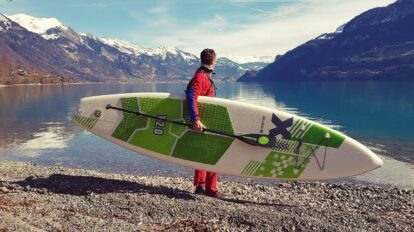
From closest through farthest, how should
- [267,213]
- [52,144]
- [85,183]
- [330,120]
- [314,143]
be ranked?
1. [267,213]
2. [314,143]
3. [85,183]
4. [52,144]
5. [330,120]

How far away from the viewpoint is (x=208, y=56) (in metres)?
11.4

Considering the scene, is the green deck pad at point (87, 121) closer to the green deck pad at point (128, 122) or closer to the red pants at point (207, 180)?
the green deck pad at point (128, 122)

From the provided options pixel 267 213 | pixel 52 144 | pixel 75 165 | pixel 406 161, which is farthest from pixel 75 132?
pixel 267 213

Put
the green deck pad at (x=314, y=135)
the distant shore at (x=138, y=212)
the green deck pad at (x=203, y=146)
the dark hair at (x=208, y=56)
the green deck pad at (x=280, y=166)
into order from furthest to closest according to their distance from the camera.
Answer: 1. the green deck pad at (x=203, y=146)
2. the green deck pad at (x=280, y=166)
3. the green deck pad at (x=314, y=135)
4. the dark hair at (x=208, y=56)
5. the distant shore at (x=138, y=212)

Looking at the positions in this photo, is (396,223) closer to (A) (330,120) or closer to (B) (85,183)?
(B) (85,183)

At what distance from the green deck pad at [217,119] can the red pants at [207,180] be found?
4.53ft

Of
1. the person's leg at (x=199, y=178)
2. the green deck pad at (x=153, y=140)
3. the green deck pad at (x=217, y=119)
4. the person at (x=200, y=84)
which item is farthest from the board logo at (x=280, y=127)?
the green deck pad at (x=153, y=140)

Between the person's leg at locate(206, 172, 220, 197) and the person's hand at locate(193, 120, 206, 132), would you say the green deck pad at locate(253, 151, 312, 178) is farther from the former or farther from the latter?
the person's hand at locate(193, 120, 206, 132)

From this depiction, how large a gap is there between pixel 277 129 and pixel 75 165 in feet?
62.9

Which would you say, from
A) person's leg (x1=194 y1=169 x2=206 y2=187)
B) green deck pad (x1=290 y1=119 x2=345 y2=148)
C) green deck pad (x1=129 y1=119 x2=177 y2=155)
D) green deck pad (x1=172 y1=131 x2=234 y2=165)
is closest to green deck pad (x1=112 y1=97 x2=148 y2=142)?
green deck pad (x1=129 y1=119 x2=177 y2=155)

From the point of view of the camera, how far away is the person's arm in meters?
11.3

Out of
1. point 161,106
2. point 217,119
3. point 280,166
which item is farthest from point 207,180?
point 161,106

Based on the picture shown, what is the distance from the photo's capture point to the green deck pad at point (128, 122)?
1269 cm

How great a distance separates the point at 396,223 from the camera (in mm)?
10250
